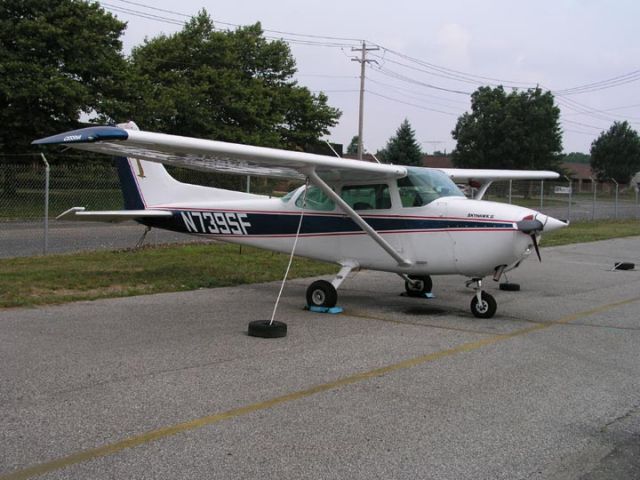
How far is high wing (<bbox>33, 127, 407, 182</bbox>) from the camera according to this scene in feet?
22.1

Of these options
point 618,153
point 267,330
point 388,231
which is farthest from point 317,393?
point 618,153

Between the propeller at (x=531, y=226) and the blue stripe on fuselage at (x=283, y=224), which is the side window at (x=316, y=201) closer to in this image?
the blue stripe on fuselage at (x=283, y=224)

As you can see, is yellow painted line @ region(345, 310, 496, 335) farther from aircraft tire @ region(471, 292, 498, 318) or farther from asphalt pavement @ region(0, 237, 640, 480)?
aircraft tire @ region(471, 292, 498, 318)

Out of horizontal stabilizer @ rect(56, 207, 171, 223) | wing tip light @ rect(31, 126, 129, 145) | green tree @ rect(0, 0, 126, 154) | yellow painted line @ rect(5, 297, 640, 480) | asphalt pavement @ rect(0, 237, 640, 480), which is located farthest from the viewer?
green tree @ rect(0, 0, 126, 154)

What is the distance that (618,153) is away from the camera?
8419 centimetres

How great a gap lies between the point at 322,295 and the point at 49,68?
884 inches

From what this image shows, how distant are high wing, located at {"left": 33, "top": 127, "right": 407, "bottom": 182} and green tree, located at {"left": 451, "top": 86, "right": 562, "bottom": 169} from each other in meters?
55.6

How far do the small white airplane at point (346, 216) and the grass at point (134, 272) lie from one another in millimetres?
1068

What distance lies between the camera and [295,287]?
11.7 metres

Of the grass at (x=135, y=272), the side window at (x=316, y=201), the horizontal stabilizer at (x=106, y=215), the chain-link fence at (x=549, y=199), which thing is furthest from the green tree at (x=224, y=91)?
the side window at (x=316, y=201)

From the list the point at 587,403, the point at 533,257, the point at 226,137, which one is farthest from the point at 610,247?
the point at 226,137

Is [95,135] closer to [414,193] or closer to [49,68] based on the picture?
[414,193]

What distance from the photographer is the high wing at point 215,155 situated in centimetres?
673

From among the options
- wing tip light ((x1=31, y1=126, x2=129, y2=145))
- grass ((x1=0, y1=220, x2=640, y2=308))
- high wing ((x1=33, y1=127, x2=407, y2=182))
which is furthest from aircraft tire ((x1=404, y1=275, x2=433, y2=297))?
wing tip light ((x1=31, y1=126, x2=129, y2=145))
